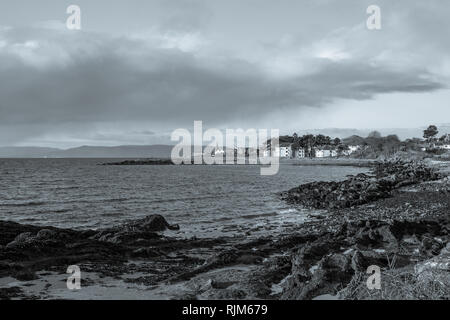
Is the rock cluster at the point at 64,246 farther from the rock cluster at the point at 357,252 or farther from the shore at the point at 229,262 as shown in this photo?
the rock cluster at the point at 357,252

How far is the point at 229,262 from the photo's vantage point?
49.5 feet

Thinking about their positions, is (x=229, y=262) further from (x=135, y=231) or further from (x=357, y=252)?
(x=135, y=231)

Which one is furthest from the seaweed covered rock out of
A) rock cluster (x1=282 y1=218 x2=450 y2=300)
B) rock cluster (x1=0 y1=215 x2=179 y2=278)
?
rock cluster (x1=282 y1=218 x2=450 y2=300)

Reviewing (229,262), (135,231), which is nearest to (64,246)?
(135,231)

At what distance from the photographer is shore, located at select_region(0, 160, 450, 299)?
11164 millimetres

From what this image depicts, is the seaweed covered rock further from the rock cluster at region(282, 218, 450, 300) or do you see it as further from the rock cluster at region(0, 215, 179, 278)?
the rock cluster at region(282, 218, 450, 300)

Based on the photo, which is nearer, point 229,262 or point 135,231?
point 229,262

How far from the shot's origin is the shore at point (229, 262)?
1116cm

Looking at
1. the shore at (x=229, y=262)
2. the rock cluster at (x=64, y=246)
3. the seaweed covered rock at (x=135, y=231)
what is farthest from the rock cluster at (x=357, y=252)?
the seaweed covered rock at (x=135, y=231)

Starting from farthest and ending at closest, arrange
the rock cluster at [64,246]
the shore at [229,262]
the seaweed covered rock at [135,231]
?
1. the seaweed covered rock at [135,231]
2. the rock cluster at [64,246]
3. the shore at [229,262]

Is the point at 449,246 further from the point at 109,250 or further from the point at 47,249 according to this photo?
the point at 47,249

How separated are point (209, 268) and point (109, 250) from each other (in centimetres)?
502
